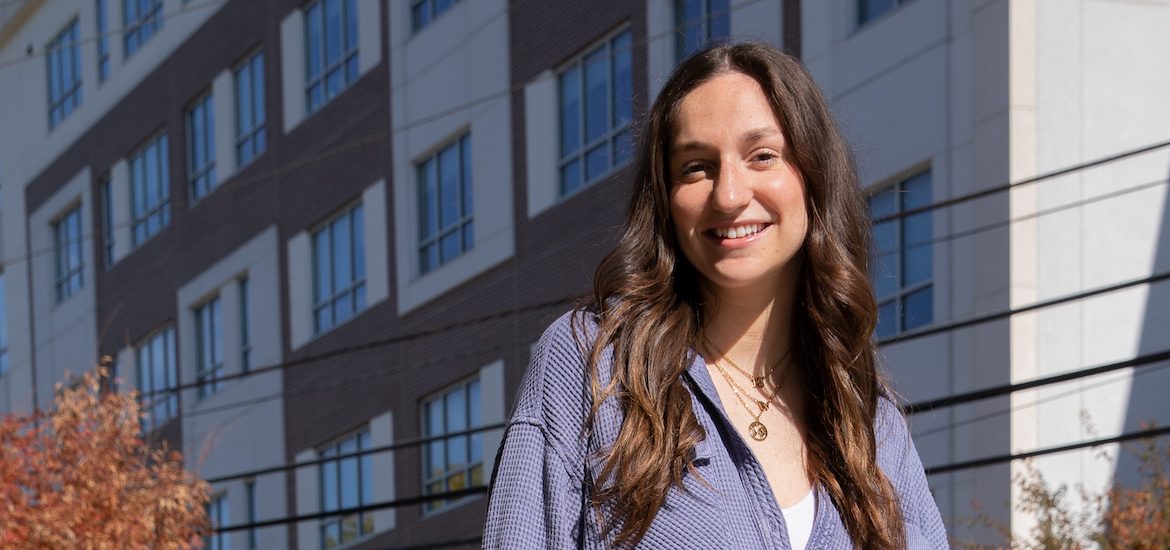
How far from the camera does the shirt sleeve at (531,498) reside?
3154mm

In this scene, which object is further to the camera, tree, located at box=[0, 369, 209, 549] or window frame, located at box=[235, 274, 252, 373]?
window frame, located at box=[235, 274, 252, 373]

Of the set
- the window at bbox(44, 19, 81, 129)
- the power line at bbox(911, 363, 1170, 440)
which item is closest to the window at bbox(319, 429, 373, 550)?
the power line at bbox(911, 363, 1170, 440)

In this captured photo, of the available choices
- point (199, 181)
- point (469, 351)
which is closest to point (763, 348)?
point (469, 351)

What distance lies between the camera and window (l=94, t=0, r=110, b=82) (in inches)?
1415

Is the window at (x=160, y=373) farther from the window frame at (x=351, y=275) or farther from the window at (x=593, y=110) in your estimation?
the window at (x=593, y=110)

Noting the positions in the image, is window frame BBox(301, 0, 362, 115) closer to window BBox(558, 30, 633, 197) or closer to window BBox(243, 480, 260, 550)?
window BBox(558, 30, 633, 197)

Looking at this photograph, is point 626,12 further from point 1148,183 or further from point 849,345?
point 849,345

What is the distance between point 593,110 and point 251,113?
9600 millimetres

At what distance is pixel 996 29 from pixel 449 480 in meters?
10.9

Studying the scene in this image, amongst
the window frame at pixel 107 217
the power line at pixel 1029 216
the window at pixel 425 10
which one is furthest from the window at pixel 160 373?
the power line at pixel 1029 216

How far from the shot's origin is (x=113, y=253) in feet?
117

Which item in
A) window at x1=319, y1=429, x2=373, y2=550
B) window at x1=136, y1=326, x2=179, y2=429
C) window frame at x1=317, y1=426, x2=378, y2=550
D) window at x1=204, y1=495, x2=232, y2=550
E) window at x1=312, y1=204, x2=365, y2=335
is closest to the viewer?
window frame at x1=317, y1=426, x2=378, y2=550

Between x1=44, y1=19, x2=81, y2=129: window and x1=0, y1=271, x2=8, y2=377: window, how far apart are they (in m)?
3.68

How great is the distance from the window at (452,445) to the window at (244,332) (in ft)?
17.7
